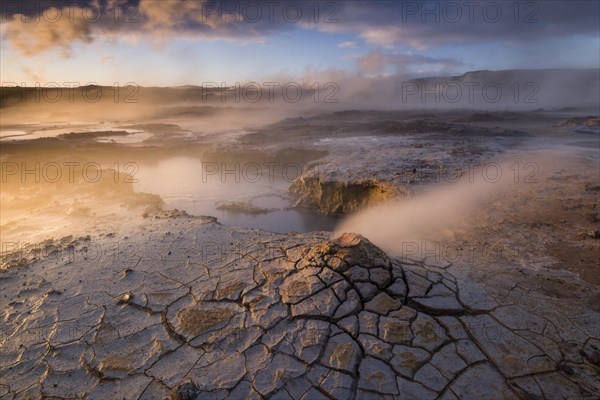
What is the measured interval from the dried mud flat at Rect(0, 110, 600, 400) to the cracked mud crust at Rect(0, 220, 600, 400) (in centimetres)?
1

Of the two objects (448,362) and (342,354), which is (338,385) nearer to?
(342,354)

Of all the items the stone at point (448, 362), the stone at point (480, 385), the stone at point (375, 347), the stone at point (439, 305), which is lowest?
the stone at point (480, 385)

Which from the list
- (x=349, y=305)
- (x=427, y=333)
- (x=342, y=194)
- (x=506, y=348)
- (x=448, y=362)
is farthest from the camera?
(x=342, y=194)

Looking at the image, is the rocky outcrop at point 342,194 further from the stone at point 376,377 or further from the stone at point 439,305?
the stone at point 376,377

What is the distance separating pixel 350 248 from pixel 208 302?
141cm

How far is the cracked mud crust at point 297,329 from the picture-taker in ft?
7.27

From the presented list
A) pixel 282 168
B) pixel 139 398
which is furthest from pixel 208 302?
pixel 282 168

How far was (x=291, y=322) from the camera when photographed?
8.65 feet

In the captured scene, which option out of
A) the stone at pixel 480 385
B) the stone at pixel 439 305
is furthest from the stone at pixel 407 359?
the stone at pixel 439 305

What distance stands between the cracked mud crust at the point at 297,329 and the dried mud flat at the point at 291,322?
0.01 metres

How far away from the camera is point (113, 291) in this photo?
3242 mm

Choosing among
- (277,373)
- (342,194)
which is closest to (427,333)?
(277,373)

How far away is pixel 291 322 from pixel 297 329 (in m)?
0.08

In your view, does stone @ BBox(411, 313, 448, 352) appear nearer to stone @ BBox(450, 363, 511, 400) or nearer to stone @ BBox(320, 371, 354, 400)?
stone @ BBox(450, 363, 511, 400)
